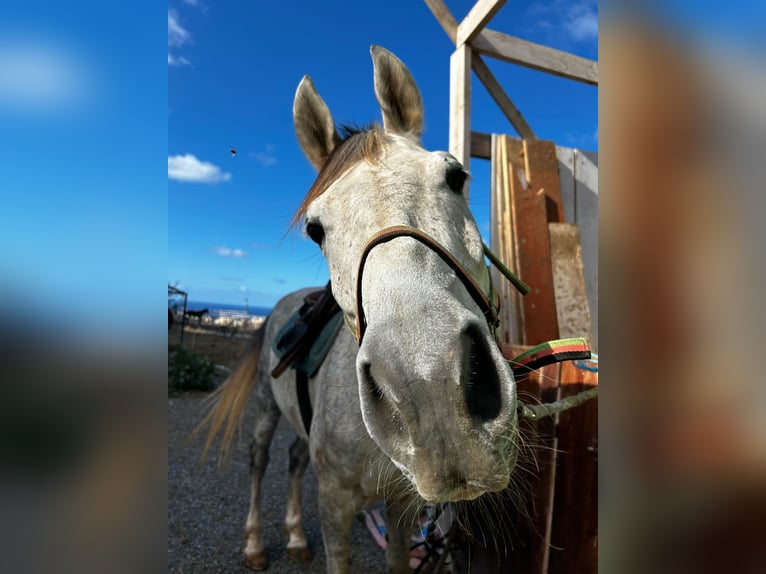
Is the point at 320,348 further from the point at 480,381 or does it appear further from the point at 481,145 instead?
the point at 481,145

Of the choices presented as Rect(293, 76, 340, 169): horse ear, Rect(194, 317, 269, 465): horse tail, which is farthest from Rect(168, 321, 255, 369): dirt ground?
Rect(293, 76, 340, 169): horse ear

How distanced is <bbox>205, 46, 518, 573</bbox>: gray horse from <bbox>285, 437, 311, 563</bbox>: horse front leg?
1.44m

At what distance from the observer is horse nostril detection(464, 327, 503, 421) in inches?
39.1

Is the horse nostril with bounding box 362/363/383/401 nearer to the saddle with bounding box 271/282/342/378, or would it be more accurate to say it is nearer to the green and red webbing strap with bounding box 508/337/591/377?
the green and red webbing strap with bounding box 508/337/591/377

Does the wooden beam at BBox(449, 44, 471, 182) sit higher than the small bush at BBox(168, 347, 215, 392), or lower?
higher

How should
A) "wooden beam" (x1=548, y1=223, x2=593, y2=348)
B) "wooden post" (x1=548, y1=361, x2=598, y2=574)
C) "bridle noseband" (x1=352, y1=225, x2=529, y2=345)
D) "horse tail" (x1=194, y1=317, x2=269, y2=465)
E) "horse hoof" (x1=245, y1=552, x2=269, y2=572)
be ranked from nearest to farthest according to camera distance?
1. "bridle noseband" (x1=352, y1=225, x2=529, y2=345)
2. "wooden post" (x1=548, y1=361, x2=598, y2=574)
3. "wooden beam" (x1=548, y1=223, x2=593, y2=348)
4. "horse hoof" (x1=245, y1=552, x2=269, y2=572)
5. "horse tail" (x1=194, y1=317, x2=269, y2=465)

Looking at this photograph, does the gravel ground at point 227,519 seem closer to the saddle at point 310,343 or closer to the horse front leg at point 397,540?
the horse front leg at point 397,540

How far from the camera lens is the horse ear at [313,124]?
6.66 feet

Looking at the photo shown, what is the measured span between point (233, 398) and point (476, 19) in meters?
3.92

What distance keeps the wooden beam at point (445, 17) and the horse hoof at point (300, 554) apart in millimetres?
4615

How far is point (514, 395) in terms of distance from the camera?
97 cm

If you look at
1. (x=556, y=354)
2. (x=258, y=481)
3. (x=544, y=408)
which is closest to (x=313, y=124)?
(x=556, y=354)
